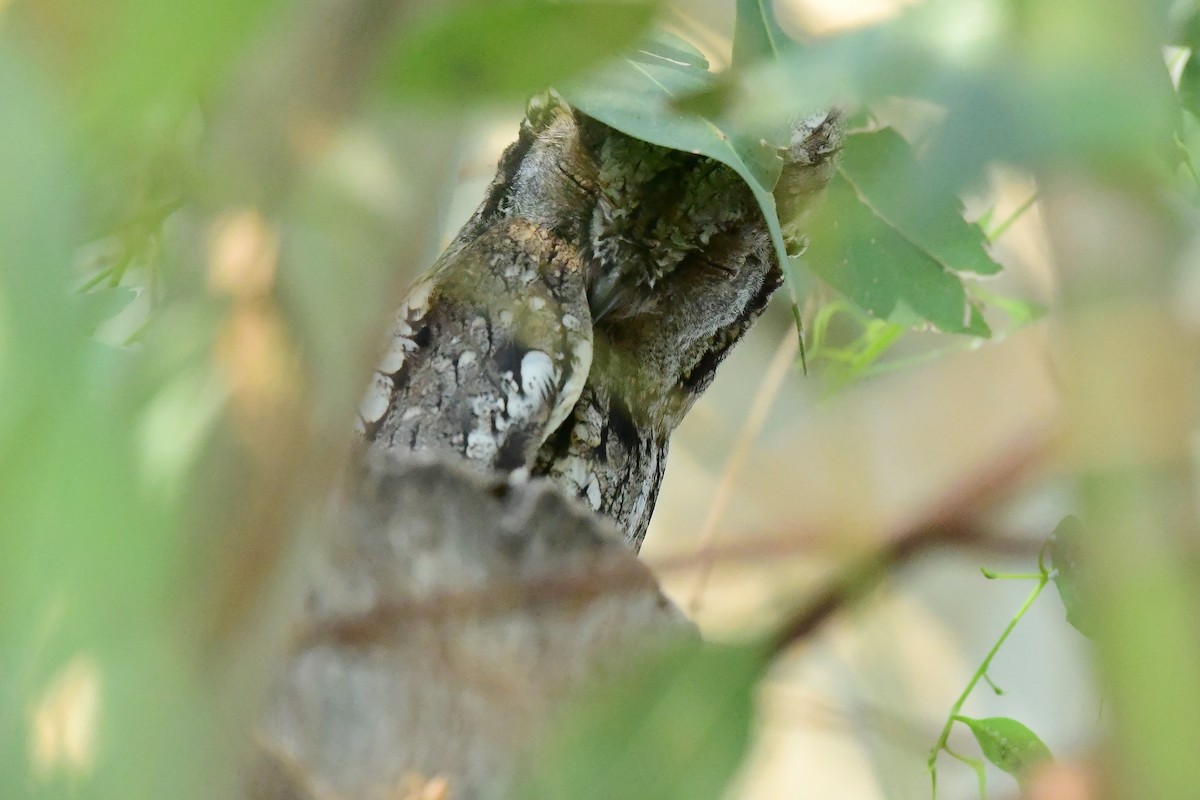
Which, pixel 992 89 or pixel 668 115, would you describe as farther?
pixel 668 115

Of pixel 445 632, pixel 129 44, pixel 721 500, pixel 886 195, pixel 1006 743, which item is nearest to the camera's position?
pixel 129 44

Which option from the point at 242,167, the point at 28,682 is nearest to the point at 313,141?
the point at 242,167

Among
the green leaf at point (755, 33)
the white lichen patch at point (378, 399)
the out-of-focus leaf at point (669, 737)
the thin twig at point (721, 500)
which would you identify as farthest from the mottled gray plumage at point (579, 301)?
the out-of-focus leaf at point (669, 737)

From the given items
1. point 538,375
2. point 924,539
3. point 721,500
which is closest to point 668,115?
point 721,500

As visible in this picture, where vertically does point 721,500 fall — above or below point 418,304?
above

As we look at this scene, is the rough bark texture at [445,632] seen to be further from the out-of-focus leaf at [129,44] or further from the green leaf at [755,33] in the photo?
the green leaf at [755,33]

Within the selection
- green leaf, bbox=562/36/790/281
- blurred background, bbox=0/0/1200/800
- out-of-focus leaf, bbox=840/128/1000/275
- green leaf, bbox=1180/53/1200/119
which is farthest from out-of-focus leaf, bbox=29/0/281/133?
green leaf, bbox=1180/53/1200/119

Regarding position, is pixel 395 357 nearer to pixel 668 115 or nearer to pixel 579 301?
pixel 579 301

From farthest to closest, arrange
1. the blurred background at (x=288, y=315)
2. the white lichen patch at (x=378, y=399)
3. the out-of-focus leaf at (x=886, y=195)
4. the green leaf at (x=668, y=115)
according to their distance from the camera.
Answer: the white lichen patch at (x=378, y=399)
the out-of-focus leaf at (x=886, y=195)
the green leaf at (x=668, y=115)
the blurred background at (x=288, y=315)
